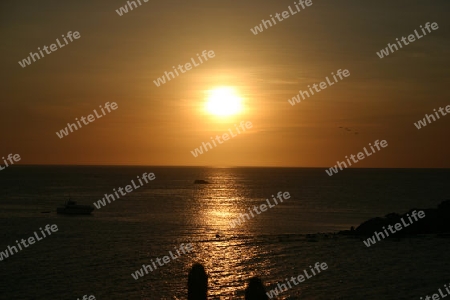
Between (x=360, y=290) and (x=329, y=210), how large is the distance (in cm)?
7190

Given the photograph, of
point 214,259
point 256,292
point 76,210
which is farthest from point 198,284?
point 76,210

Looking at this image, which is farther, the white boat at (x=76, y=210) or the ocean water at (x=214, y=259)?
the white boat at (x=76, y=210)

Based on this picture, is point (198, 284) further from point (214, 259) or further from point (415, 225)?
point (415, 225)

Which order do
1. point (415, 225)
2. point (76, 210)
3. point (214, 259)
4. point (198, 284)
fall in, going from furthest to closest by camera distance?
point (76, 210) < point (415, 225) < point (214, 259) < point (198, 284)

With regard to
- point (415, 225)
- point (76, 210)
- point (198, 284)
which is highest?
point (76, 210)

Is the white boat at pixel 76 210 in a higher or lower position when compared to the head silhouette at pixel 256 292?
higher

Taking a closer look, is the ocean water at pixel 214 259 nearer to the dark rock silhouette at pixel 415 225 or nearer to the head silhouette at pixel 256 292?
the dark rock silhouette at pixel 415 225

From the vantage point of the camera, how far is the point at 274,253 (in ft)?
176

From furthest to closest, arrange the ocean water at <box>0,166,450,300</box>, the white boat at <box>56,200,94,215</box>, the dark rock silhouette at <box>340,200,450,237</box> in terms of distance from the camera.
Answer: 1. the white boat at <box>56,200,94,215</box>
2. the dark rock silhouette at <box>340,200,450,237</box>
3. the ocean water at <box>0,166,450,300</box>

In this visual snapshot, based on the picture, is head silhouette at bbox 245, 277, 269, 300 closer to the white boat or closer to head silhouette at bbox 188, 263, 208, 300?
head silhouette at bbox 188, 263, 208, 300

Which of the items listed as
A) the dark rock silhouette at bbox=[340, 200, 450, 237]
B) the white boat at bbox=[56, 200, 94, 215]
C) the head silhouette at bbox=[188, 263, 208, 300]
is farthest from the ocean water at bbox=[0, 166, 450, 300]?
the head silhouette at bbox=[188, 263, 208, 300]

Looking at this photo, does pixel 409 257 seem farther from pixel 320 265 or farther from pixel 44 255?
pixel 44 255

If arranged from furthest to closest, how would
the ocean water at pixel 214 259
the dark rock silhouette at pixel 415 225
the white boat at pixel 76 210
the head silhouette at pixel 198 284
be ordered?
1. the white boat at pixel 76 210
2. the dark rock silhouette at pixel 415 225
3. the ocean water at pixel 214 259
4. the head silhouette at pixel 198 284

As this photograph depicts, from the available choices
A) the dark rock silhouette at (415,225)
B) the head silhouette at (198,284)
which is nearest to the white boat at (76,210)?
the dark rock silhouette at (415,225)
